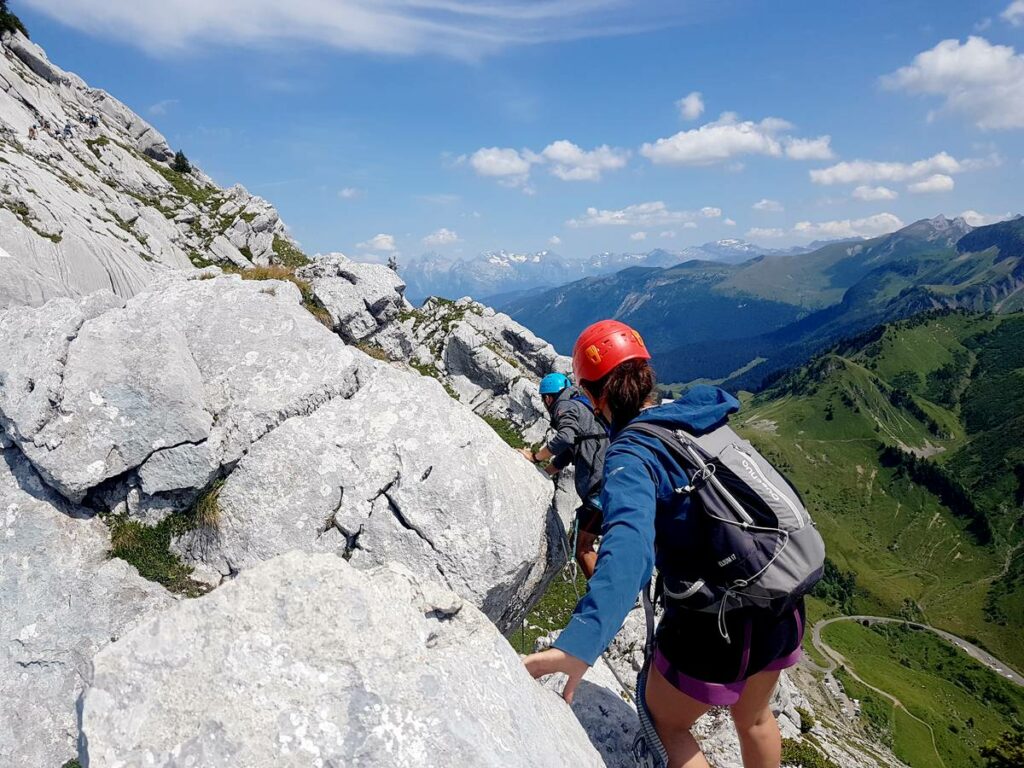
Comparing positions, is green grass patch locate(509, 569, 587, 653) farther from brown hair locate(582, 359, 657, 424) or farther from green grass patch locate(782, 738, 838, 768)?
brown hair locate(582, 359, 657, 424)

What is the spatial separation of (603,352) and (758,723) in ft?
15.8

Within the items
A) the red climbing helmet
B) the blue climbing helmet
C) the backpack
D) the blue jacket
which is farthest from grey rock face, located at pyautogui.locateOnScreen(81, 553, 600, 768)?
the blue climbing helmet

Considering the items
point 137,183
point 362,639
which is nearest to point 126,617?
point 362,639

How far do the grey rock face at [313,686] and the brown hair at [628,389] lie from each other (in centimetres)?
288

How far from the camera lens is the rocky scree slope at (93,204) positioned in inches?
757

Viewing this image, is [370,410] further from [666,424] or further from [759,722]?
[759,722]

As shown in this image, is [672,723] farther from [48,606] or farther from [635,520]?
[48,606]

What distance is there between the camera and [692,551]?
5414mm

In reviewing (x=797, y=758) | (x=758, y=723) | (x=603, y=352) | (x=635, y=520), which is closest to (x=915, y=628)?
(x=797, y=758)

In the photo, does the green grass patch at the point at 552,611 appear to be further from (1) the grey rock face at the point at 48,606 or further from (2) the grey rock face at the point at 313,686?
(2) the grey rock face at the point at 313,686

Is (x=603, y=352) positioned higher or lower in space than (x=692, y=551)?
higher

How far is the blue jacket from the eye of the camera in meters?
4.68

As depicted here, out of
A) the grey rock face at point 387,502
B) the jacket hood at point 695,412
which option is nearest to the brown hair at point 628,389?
the jacket hood at point 695,412

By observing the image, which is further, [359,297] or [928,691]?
[928,691]
